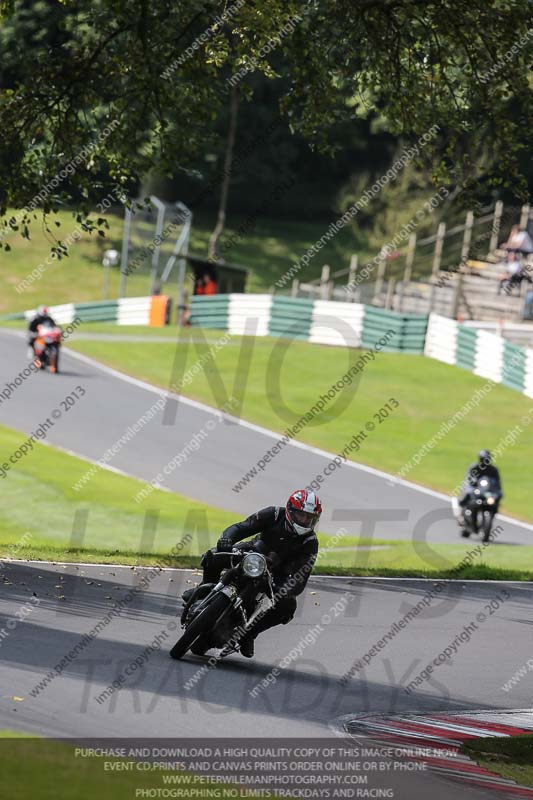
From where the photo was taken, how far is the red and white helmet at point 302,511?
10648mm

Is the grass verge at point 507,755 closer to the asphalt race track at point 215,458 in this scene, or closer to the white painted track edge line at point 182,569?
the white painted track edge line at point 182,569

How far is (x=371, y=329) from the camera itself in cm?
3934

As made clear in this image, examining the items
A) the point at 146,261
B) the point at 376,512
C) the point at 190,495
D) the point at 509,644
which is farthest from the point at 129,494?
the point at 146,261

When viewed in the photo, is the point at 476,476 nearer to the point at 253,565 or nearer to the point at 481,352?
the point at 253,565

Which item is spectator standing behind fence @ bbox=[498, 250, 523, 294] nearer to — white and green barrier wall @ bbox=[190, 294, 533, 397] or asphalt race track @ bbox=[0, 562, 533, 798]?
white and green barrier wall @ bbox=[190, 294, 533, 397]

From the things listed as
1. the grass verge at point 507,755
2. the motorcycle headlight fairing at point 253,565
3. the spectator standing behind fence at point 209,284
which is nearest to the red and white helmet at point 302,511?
the motorcycle headlight fairing at point 253,565

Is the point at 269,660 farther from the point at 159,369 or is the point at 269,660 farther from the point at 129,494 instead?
the point at 159,369

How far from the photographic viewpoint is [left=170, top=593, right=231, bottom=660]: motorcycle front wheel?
33.7 feet

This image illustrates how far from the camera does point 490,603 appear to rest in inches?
600

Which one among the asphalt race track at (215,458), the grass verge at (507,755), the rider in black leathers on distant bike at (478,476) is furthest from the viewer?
the asphalt race track at (215,458)

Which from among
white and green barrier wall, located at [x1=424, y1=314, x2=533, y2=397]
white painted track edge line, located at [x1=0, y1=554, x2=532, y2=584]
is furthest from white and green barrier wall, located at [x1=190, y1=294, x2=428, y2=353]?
white painted track edge line, located at [x1=0, y1=554, x2=532, y2=584]

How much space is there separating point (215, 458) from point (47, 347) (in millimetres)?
8036

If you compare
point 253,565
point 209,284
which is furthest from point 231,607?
point 209,284

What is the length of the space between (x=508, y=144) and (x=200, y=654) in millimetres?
9047
